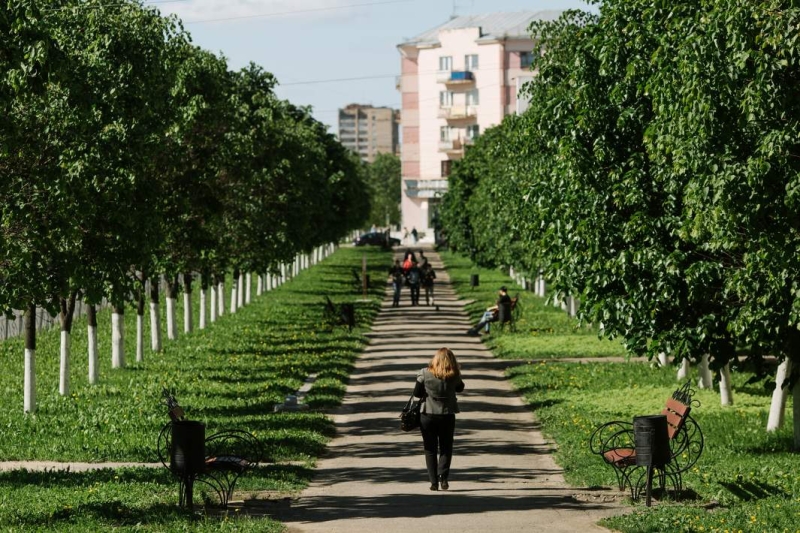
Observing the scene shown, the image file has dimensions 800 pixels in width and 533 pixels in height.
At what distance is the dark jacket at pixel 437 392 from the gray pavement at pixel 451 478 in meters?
0.84

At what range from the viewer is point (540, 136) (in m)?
22.8

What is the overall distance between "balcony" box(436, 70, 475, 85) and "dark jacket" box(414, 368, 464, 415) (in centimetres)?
11154

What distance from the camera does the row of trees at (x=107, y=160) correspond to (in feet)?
57.6

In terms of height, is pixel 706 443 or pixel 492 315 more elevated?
pixel 706 443

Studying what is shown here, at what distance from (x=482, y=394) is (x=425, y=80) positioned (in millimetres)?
105901

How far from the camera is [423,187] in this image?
132 meters

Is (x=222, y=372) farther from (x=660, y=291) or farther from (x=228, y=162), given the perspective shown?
(x=660, y=291)

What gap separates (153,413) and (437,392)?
7.27m

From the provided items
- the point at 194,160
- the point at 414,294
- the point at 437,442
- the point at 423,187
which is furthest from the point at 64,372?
the point at 423,187

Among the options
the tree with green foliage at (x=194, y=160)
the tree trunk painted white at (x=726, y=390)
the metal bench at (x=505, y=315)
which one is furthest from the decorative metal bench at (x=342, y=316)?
the tree trunk painted white at (x=726, y=390)

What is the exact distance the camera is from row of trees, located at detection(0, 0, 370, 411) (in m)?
17.5

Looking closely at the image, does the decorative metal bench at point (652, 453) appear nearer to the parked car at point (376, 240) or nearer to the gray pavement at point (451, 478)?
the gray pavement at point (451, 478)

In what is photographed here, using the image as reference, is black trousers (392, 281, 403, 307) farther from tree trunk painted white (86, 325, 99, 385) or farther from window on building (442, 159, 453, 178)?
window on building (442, 159, 453, 178)

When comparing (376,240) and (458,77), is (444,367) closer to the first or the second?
(458,77)
